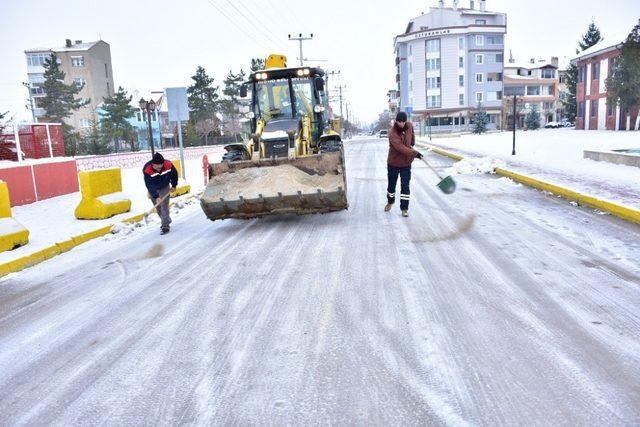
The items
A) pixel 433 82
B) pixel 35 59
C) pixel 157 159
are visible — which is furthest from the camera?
pixel 433 82

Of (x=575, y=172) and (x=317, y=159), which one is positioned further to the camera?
(x=575, y=172)

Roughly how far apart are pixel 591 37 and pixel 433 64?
19858 millimetres

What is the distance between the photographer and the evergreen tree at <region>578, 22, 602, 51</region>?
60156mm

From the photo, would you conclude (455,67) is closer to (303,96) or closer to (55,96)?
(55,96)

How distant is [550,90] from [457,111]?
70.4 feet

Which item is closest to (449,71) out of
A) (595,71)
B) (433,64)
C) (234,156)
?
(433,64)

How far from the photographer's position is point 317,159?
8.50 m

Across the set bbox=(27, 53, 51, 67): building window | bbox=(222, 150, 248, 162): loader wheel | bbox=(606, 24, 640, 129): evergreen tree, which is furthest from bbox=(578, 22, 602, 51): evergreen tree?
bbox=(27, 53, 51, 67): building window

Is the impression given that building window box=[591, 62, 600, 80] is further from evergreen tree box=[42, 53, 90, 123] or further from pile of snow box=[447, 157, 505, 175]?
evergreen tree box=[42, 53, 90, 123]

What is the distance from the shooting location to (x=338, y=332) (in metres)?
3.82

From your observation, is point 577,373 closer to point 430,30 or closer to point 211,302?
point 211,302

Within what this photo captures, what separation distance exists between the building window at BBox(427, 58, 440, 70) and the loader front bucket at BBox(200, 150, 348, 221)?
66.8 meters

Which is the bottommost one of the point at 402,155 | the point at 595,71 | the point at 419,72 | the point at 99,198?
the point at 99,198

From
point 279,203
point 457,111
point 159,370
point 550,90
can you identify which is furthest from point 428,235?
point 550,90
